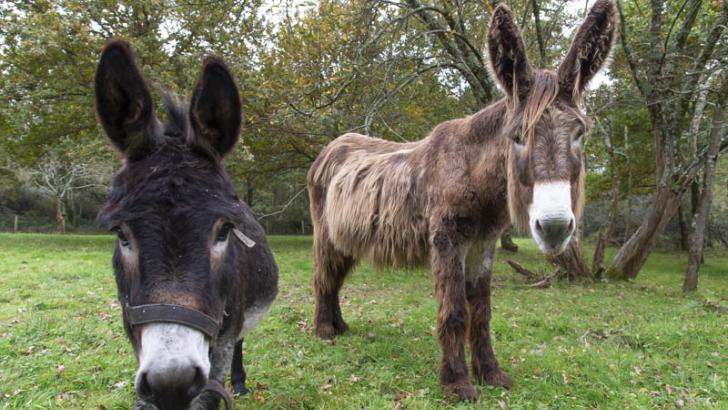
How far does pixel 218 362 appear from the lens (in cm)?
236

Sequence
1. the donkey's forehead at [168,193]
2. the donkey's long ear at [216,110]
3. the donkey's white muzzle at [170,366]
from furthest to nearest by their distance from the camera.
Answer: the donkey's long ear at [216,110], the donkey's forehead at [168,193], the donkey's white muzzle at [170,366]

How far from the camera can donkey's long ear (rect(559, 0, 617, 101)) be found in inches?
109

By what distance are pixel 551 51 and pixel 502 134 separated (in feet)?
29.6

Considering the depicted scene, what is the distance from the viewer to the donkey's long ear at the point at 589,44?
9.12ft

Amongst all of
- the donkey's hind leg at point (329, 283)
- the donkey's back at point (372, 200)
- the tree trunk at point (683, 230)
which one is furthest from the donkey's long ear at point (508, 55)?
the tree trunk at point (683, 230)

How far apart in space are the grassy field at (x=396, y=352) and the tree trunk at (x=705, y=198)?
0.90 m

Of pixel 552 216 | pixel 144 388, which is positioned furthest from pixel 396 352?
pixel 144 388

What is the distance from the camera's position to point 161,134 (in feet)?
6.77

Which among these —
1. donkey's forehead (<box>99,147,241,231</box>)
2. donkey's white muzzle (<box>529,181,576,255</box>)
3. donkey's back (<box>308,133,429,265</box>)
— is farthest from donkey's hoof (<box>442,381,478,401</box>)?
donkey's forehead (<box>99,147,241,231</box>)

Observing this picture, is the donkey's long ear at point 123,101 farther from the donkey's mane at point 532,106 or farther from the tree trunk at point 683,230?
the tree trunk at point 683,230

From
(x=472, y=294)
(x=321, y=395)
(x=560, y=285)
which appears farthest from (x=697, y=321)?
(x=321, y=395)

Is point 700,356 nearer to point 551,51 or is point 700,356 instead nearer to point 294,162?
point 551,51

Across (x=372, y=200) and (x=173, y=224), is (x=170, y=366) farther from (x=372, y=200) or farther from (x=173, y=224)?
(x=372, y=200)

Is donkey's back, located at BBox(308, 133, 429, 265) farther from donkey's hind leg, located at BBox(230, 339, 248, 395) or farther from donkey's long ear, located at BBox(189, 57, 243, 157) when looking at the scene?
donkey's long ear, located at BBox(189, 57, 243, 157)
